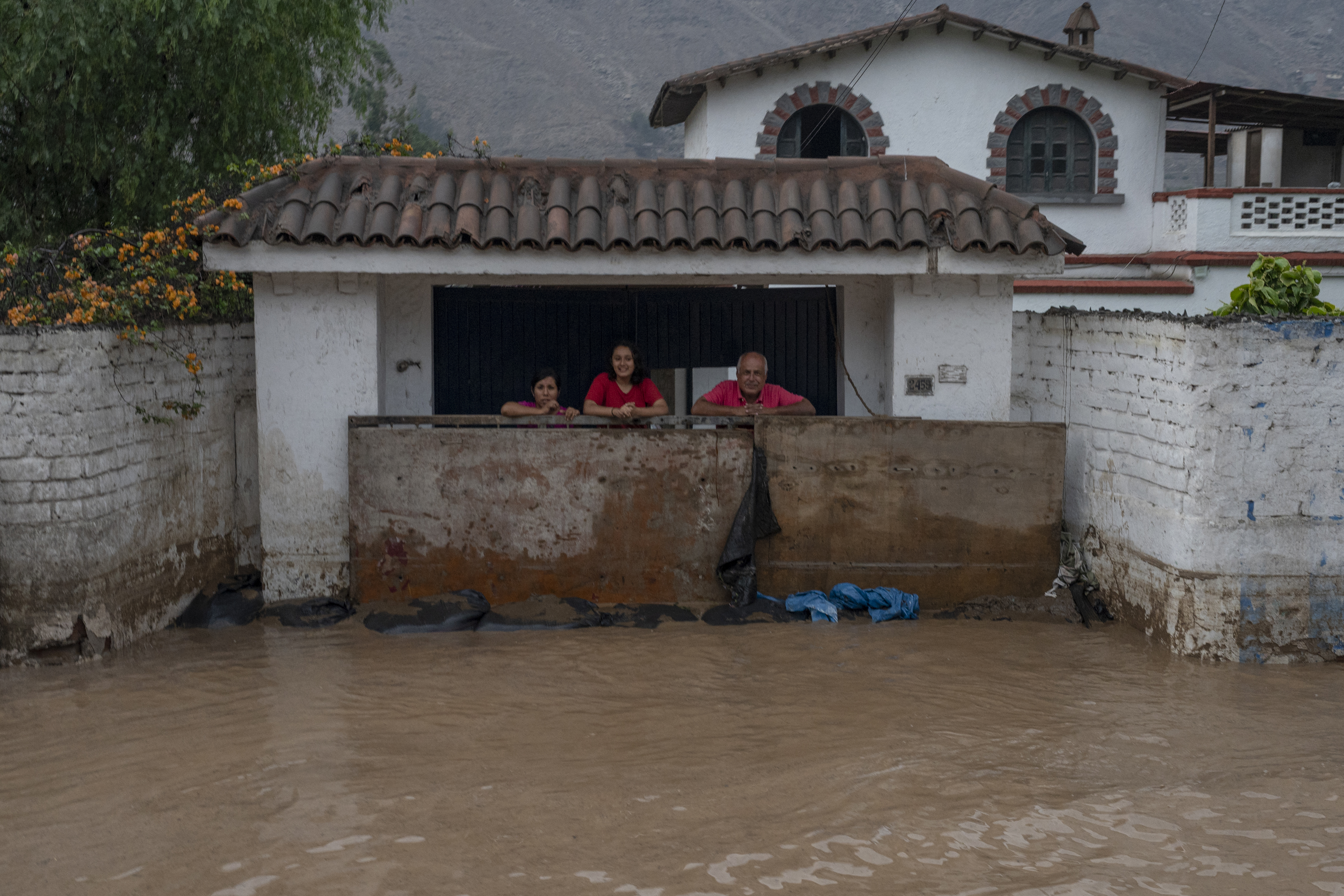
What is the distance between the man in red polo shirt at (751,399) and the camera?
27.1ft

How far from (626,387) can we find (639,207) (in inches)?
50.5

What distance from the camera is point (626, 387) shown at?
8.48 meters

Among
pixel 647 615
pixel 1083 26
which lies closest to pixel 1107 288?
pixel 1083 26

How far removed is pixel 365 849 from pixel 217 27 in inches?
322

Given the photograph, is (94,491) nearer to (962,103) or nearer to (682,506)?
(682,506)

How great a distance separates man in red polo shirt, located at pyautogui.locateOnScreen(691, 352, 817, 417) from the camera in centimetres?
827

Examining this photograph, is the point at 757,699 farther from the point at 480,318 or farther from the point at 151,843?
the point at 480,318

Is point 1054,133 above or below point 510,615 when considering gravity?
above

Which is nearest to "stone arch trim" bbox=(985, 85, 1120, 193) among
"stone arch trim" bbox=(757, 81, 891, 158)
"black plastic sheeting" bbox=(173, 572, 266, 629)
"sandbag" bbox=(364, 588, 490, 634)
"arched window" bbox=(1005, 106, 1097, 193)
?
"arched window" bbox=(1005, 106, 1097, 193)

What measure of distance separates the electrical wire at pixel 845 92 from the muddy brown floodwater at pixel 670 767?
→ 1317cm

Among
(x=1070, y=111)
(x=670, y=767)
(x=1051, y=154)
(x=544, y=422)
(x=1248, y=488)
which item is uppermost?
(x=1070, y=111)

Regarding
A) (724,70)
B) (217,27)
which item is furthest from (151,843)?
(724,70)

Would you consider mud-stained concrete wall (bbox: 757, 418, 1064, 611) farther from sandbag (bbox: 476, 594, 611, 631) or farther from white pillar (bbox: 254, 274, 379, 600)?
white pillar (bbox: 254, 274, 379, 600)

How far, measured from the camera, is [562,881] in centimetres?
420
